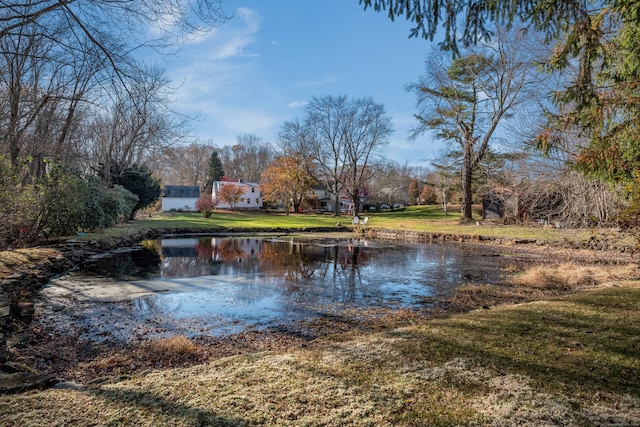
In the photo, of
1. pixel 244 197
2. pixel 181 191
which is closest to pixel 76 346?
pixel 181 191

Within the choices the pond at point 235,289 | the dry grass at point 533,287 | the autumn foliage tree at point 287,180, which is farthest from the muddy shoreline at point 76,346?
the autumn foliage tree at point 287,180

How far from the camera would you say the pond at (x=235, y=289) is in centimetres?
566

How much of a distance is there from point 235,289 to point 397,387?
230 inches

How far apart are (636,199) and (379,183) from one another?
49929 mm

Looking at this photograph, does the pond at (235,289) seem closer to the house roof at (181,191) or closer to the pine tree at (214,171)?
the house roof at (181,191)

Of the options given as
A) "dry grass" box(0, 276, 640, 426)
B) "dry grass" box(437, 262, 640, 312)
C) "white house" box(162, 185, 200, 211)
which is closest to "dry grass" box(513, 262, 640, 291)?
"dry grass" box(437, 262, 640, 312)

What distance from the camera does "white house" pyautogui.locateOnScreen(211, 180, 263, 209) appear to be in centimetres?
4916

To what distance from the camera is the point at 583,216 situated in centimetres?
1762

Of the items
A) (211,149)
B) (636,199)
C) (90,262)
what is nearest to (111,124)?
(90,262)

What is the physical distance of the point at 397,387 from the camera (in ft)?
8.99

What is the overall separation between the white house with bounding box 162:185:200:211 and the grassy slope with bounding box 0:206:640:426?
48174 mm

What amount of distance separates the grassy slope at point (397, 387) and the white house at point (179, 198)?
48.2 metres

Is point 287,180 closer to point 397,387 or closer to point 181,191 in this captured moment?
point 181,191

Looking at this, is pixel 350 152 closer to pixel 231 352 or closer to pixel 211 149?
pixel 211 149
